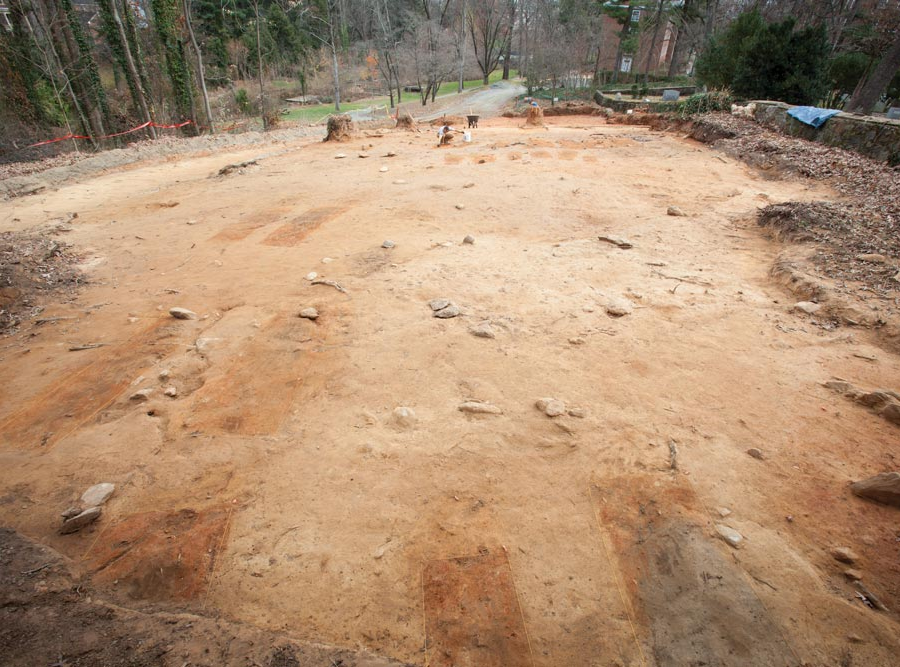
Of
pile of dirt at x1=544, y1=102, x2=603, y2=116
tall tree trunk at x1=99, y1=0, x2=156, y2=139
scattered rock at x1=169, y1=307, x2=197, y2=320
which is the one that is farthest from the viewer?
pile of dirt at x1=544, y1=102, x2=603, y2=116

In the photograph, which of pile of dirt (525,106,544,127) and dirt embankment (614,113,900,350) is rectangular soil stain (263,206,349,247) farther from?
pile of dirt (525,106,544,127)

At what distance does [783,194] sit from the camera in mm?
7387

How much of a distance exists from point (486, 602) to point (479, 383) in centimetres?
152

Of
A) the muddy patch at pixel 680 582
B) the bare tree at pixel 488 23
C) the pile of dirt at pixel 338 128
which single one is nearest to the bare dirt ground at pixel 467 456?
the muddy patch at pixel 680 582

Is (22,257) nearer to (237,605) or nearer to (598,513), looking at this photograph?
(237,605)

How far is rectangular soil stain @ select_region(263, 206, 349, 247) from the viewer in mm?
6172

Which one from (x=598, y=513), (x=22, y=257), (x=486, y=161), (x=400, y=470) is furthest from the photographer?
(x=486, y=161)

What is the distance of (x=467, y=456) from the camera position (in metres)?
2.67

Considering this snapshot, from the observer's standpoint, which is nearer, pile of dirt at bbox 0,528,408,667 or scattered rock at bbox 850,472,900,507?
pile of dirt at bbox 0,528,408,667

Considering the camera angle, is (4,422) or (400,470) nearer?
(400,470)

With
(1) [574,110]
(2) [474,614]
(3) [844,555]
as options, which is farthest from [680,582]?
(1) [574,110]

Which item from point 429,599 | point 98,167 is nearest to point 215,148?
point 98,167

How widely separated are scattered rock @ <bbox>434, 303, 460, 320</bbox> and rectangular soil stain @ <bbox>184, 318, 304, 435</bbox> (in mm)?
1251

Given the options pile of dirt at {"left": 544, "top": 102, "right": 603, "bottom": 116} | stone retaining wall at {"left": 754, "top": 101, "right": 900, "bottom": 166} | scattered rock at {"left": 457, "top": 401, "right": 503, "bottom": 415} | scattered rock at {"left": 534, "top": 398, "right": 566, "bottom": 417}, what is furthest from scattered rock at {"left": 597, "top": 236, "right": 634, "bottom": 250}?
pile of dirt at {"left": 544, "top": 102, "right": 603, "bottom": 116}
